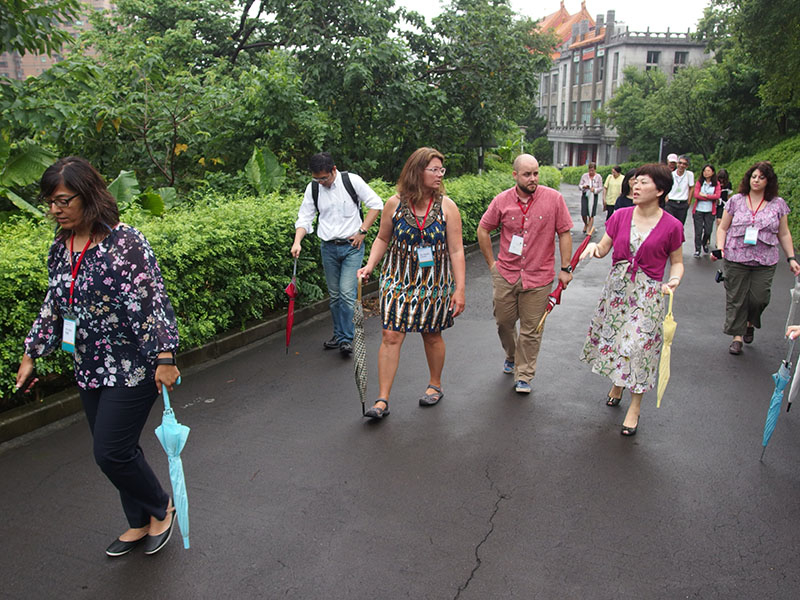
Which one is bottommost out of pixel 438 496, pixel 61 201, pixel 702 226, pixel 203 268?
pixel 438 496

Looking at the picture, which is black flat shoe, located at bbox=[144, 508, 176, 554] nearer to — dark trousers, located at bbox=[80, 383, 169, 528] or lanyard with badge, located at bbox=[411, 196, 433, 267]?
dark trousers, located at bbox=[80, 383, 169, 528]

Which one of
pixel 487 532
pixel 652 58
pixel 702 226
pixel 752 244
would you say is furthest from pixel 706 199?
pixel 652 58

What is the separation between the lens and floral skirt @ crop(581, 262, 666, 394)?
495 cm

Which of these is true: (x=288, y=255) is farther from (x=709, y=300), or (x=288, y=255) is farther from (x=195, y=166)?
(x=709, y=300)

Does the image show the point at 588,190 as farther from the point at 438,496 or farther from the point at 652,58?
the point at 652,58

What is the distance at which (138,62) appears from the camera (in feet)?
37.2

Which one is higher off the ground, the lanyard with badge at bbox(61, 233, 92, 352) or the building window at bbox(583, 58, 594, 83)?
the building window at bbox(583, 58, 594, 83)

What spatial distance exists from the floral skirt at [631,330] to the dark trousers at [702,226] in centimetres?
876

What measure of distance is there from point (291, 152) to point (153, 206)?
14.8 ft

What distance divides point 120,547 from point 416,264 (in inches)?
107

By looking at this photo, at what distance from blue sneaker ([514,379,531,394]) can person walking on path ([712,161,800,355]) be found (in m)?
2.54

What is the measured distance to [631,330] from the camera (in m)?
5.01

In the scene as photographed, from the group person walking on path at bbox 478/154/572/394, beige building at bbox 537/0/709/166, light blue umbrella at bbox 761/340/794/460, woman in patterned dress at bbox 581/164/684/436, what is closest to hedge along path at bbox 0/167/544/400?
person walking on path at bbox 478/154/572/394

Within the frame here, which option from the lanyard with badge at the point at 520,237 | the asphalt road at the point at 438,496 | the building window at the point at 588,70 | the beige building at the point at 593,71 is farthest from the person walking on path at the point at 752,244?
the building window at the point at 588,70
